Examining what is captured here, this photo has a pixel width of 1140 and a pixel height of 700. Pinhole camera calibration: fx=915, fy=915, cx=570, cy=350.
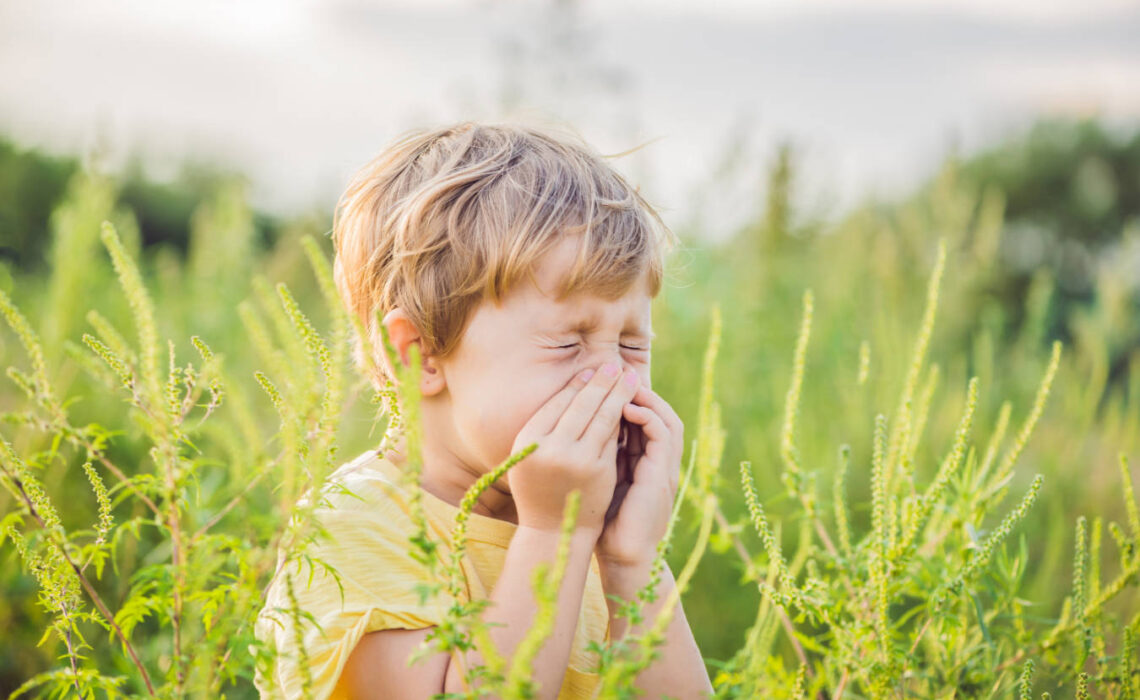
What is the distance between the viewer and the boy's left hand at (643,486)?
1645mm

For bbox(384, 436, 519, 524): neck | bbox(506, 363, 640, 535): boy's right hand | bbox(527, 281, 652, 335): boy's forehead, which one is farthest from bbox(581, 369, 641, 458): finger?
bbox(384, 436, 519, 524): neck

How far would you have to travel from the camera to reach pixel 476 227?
1.76 metres

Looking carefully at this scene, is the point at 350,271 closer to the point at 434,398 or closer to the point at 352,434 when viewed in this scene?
the point at 434,398

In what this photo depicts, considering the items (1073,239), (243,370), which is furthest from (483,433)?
(1073,239)

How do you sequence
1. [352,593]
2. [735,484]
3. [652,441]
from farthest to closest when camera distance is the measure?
[735,484] < [652,441] < [352,593]

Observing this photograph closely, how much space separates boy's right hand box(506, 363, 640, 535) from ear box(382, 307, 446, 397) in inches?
8.7

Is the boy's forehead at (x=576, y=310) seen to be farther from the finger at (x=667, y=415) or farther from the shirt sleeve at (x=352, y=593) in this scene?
the shirt sleeve at (x=352, y=593)

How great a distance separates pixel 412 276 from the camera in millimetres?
1798

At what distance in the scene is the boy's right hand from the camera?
1522mm

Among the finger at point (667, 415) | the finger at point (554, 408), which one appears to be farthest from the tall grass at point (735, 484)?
the finger at point (554, 408)

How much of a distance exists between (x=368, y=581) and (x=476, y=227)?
2.24 feet

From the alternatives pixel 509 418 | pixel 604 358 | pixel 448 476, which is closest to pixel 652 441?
pixel 604 358

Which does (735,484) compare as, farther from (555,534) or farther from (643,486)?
(555,534)

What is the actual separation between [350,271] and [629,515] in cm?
81
